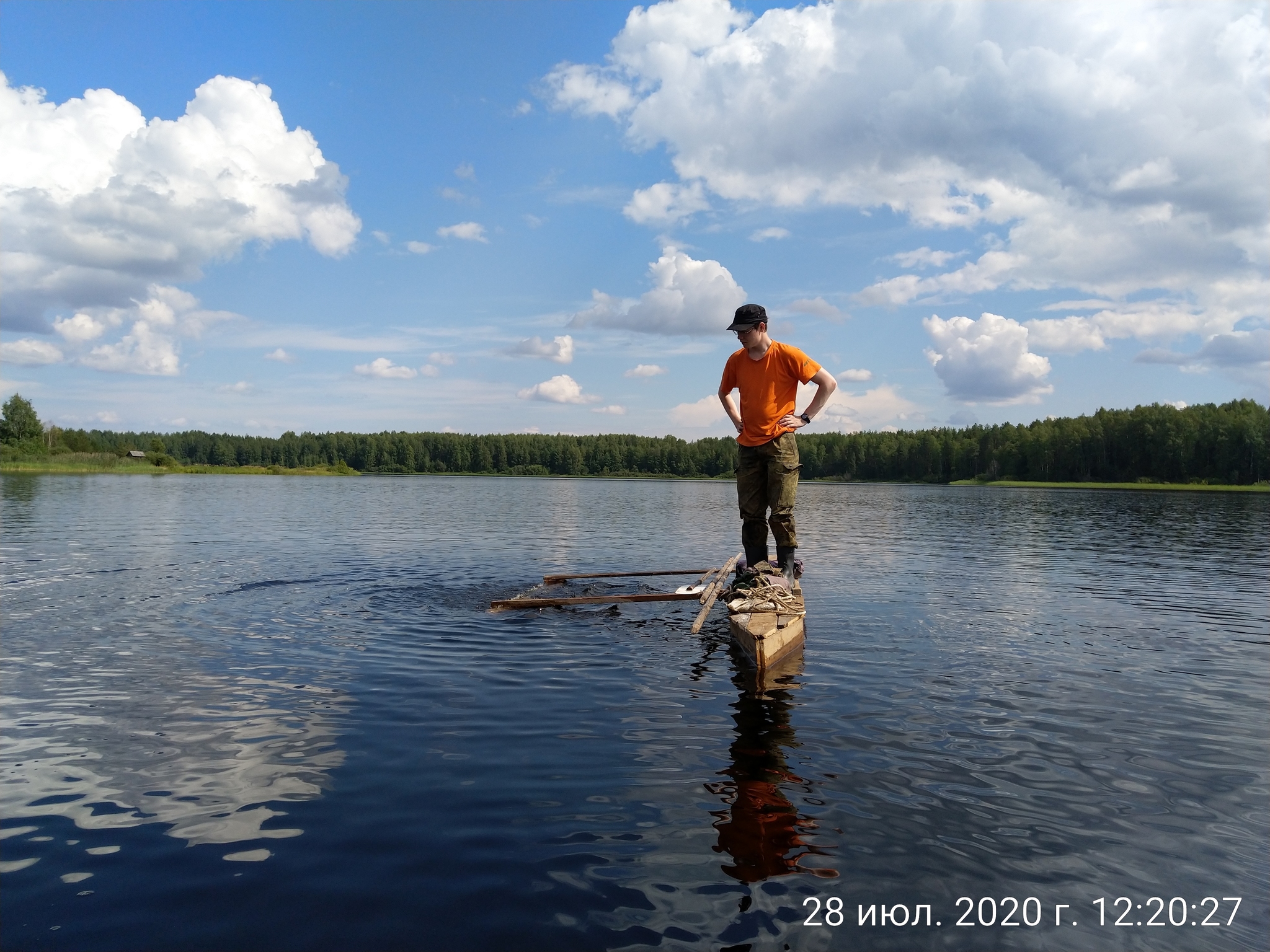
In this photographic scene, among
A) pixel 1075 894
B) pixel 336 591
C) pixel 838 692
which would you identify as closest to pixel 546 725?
pixel 838 692

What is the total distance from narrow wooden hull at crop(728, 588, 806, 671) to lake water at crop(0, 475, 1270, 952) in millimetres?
327

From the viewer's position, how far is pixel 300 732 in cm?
739

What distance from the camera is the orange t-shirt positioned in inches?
457

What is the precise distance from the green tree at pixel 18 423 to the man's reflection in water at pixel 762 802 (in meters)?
150

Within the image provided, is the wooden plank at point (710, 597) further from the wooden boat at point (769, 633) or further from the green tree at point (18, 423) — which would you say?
the green tree at point (18, 423)

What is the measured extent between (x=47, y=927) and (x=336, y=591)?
41.4ft

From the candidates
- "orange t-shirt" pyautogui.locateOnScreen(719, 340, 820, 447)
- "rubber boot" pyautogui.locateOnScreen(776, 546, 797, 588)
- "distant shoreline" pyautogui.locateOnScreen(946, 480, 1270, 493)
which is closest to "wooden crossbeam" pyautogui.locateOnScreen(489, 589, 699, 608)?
"rubber boot" pyautogui.locateOnScreen(776, 546, 797, 588)

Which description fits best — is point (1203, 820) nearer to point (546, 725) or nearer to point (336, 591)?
point (546, 725)

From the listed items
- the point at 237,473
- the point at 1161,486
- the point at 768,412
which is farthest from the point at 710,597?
the point at 237,473

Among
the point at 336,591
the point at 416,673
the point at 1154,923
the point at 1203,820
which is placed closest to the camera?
the point at 1154,923

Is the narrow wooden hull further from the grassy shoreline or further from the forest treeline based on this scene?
the grassy shoreline

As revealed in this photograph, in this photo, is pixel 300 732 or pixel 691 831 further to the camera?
pixel 300 732

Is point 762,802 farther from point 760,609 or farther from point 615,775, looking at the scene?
point 760,609

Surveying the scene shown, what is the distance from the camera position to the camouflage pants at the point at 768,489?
11867mm
